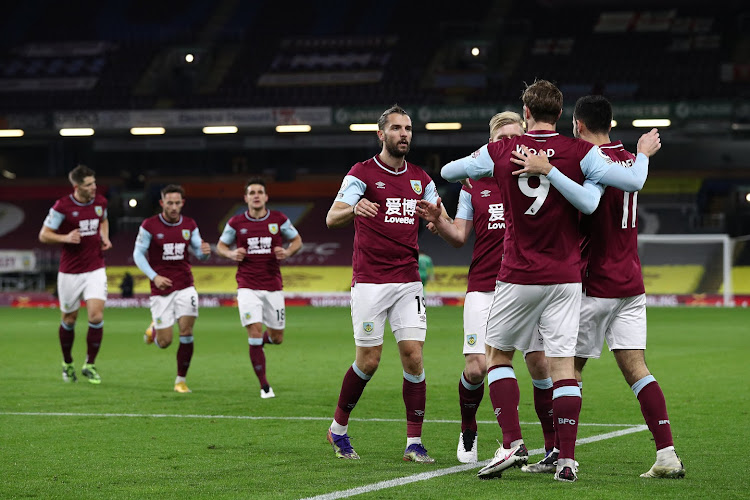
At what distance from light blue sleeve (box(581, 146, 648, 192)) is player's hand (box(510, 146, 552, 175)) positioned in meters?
0.24

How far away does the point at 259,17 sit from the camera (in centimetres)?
4478

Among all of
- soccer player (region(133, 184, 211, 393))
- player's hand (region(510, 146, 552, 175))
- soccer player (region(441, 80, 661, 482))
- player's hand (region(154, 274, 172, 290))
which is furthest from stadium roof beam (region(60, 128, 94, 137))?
player's hand (region(510, 146, 552, 175))

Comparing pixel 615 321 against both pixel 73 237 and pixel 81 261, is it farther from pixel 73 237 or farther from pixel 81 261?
pixel 81 261

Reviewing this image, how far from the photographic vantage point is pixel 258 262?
11.9 m

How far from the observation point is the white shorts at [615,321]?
6504 mm

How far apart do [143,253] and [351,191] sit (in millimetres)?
5813

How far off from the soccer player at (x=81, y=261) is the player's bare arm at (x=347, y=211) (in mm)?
6675

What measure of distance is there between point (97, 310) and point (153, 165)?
100 feet

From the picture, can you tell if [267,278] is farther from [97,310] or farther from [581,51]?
[581,51]

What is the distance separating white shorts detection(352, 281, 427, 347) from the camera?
24.3 ft

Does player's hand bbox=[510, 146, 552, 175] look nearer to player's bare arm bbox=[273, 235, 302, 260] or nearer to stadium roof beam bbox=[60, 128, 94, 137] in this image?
player's bare arm bbox=[273, 235, 302, 260]

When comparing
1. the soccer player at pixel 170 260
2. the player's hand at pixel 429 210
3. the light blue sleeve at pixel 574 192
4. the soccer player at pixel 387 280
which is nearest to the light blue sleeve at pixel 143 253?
the soccer player at pixel 170 260

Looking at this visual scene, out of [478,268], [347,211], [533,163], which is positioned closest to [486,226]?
[478,268]

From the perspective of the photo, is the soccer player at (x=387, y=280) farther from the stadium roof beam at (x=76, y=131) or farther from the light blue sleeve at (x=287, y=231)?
the stadium roof beam at (x=76, y=131)
